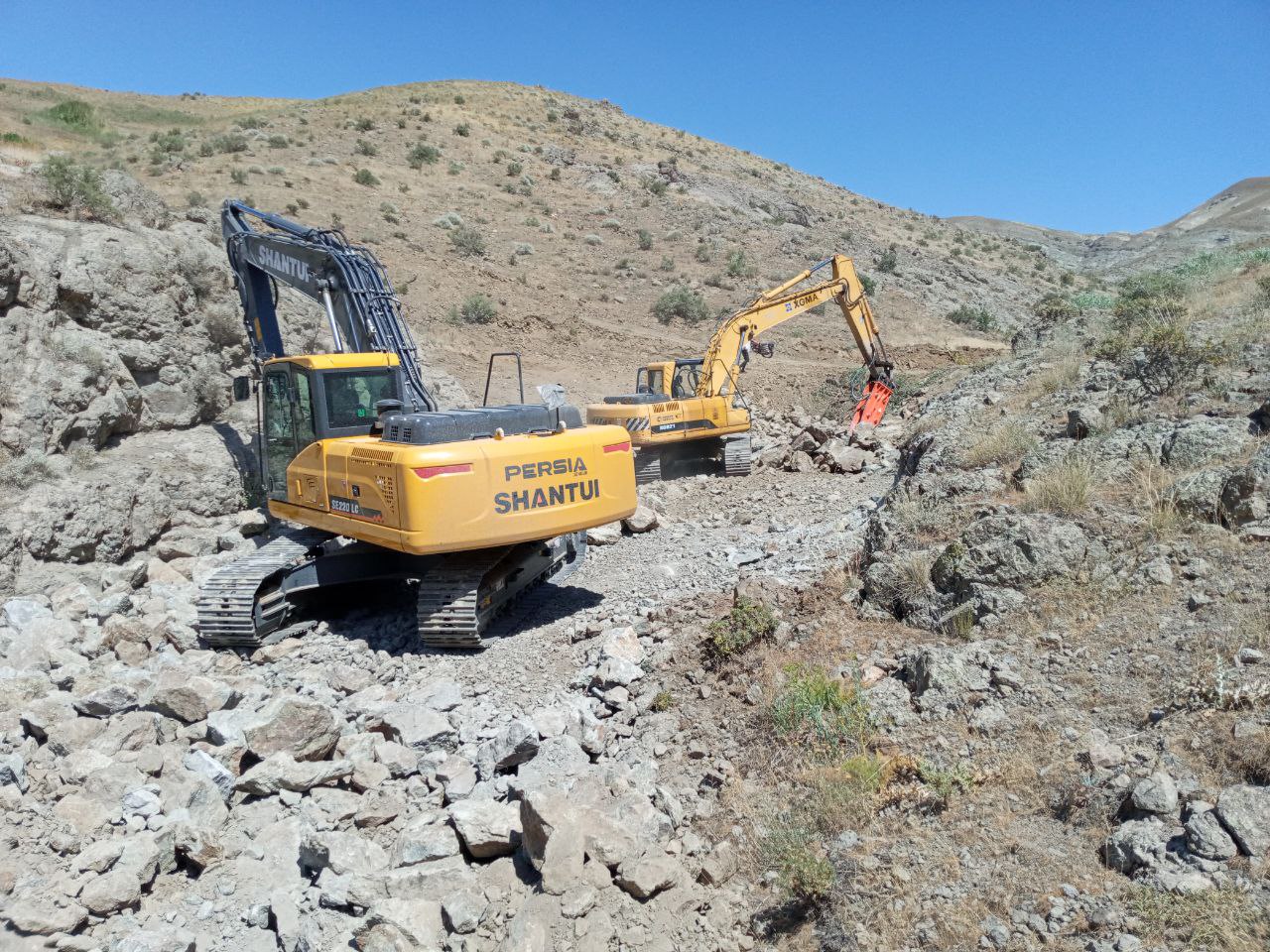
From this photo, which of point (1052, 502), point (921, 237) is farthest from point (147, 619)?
point (921, 237)

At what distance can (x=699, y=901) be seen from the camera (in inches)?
146

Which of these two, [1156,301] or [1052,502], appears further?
[1156,301]

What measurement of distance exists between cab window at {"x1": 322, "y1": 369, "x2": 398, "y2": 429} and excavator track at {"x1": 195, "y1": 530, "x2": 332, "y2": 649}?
4.35ft

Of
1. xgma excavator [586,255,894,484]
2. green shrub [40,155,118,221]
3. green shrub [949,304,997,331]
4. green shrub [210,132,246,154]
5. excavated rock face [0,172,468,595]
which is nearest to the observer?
excavated rock face [0,172,468,595]

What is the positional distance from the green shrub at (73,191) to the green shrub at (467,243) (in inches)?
638

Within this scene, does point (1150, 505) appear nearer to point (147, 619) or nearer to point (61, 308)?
point (147, 619)

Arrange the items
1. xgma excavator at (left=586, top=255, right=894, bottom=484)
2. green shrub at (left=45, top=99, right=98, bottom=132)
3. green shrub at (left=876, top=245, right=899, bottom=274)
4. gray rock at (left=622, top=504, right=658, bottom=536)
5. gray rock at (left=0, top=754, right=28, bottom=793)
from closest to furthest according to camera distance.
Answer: gray rock at (left=0, top=754, right=28, bottom=793)
gray rock at (left=622, top=504, right=658, bottom=536)
xgma excavator at (left=586, top=255, right=894, bottom=484)
green shrub at (left=45, top=99, right=98, bottom=132)
green shrub at (left=876, top=245, right=899, bottom=274)

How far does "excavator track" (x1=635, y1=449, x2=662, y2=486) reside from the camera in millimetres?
13406

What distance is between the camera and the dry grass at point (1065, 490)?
18.6ft

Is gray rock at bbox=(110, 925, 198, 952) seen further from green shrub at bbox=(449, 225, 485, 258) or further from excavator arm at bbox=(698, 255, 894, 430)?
green shrub at bbox=(449, 225, 485, 258)

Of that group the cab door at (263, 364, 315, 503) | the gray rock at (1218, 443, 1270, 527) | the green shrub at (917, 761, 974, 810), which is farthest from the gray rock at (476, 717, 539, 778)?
the gray rock at (1218, 443, 1270, 527)

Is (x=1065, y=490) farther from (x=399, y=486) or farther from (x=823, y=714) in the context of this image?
(x=399, y=486)

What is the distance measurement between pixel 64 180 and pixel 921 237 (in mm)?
43222

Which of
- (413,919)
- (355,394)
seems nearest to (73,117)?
(355,394)
